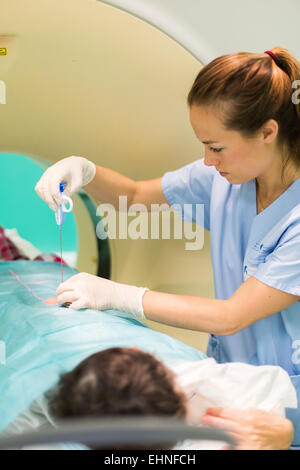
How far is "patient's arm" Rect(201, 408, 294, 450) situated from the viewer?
91 cm

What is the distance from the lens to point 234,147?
47.2 inches

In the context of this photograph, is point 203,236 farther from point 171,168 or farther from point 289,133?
point 289,133

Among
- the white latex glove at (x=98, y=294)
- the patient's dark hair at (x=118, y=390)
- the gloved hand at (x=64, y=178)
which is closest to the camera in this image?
the patient's dark hair at (x=118, y=390)

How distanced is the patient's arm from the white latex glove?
0.37 meters

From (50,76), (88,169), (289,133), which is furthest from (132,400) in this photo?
(50,76)

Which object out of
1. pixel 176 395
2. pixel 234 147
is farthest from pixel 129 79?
pixel 176 395

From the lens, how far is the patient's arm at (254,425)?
3.00 ft

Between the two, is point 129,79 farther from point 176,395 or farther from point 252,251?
point 176,395

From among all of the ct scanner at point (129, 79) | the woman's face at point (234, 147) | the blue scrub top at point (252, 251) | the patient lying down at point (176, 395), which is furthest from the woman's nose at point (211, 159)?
the patient lying down at point (176, 395)

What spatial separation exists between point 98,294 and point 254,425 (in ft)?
1.65

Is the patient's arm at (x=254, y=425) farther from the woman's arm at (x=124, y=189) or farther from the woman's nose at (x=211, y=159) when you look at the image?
the woman's arm at (x=124, y=189)

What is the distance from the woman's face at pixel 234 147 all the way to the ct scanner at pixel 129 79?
29 centimetres

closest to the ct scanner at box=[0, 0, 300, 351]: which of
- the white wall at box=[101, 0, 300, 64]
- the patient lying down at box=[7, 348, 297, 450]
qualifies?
the white wall at box=[101, 0, 300, 64]

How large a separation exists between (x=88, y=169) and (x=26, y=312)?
16.9 inches
